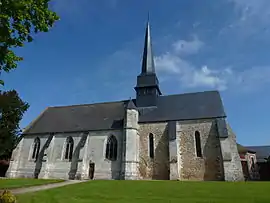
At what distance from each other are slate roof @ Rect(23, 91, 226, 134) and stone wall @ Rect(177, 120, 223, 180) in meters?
1.13

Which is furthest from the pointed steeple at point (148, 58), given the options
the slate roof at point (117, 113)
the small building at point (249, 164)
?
the small building at point (249, 164)

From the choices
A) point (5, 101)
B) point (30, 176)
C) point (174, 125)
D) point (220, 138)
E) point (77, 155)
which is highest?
point (5, 101)

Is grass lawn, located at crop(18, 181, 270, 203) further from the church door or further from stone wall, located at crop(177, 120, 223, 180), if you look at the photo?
the church door

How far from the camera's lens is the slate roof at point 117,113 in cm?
2590

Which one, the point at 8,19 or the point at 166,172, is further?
the point at 166,172

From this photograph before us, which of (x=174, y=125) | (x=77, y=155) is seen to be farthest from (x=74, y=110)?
(x=174, y=125)

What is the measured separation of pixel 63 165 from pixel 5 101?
10921 mm

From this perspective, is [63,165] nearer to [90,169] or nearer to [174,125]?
[90,169]

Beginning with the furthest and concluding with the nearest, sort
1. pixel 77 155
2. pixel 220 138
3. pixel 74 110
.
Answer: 1. pixel 74 110
2. pixel 77 155
3. pixel 220 138

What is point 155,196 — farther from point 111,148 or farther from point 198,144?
point 111,148

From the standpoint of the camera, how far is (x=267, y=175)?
3322 cm

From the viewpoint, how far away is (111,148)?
25.7 m

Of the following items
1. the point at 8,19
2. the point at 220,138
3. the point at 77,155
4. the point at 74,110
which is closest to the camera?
the point at 8,19

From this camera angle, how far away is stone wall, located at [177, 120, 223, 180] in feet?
73.9
